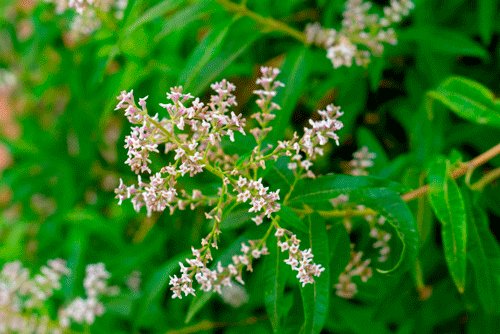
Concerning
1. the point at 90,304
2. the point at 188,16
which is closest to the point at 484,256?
the point at 188,16

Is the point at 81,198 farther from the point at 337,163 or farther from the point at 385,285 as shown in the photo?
the point at 385,285

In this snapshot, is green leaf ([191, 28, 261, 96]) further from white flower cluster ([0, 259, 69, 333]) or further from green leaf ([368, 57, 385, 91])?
white flower cluster ([0, 259, 69, 333])

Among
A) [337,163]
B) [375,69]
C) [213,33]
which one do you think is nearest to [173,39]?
[213,33]

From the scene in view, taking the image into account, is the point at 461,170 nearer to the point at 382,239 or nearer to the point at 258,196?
the point at 382,239

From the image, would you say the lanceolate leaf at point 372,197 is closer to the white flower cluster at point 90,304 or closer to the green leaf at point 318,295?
the green leaf at point 318,295

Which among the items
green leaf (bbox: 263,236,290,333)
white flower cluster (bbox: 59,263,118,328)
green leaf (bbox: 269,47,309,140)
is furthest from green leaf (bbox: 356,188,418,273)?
white flower cluster (bbox: 59,263,118,328)
